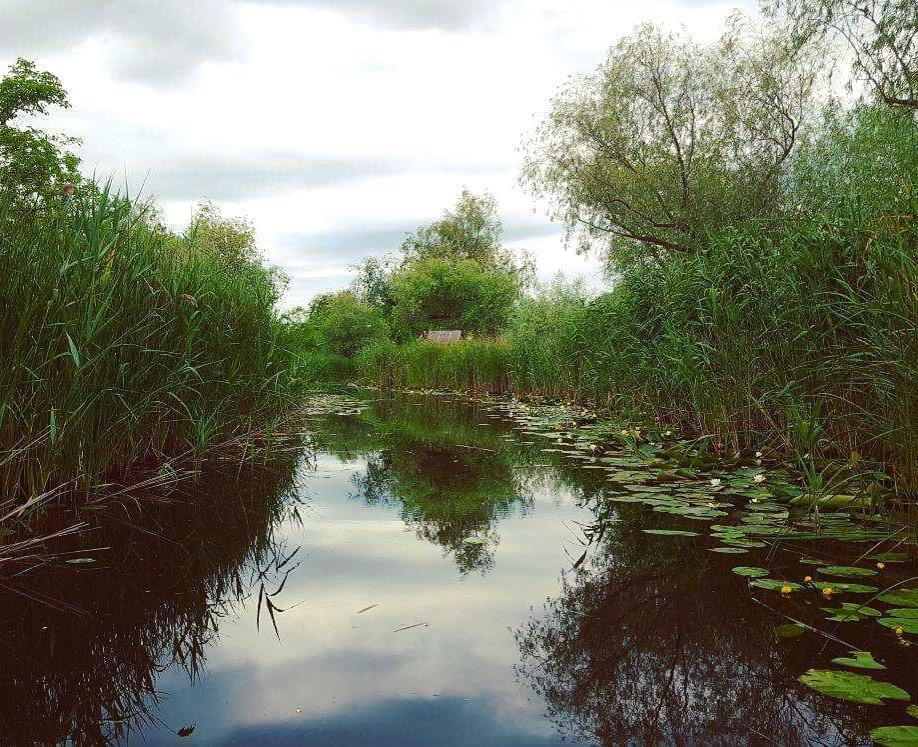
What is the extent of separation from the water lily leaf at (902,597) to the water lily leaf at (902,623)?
0.18m

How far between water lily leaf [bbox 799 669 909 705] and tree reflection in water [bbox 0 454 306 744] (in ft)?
6.44

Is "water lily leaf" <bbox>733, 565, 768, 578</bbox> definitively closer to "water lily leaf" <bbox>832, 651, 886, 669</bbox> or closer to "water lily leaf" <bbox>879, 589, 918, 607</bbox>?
"water lily leaf" <bbox>879, 589, 918, 607</bbox>

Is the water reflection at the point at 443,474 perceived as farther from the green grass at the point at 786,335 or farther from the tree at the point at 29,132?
the tree at the point at 29,132

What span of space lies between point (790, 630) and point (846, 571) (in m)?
0.75

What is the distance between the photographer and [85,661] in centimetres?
204

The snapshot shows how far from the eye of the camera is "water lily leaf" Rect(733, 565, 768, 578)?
9.12ft

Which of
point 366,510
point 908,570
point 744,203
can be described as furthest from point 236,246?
point 908,570

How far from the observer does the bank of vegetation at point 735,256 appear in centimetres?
402

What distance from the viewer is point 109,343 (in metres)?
3.52

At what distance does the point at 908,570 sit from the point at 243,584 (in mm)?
3015

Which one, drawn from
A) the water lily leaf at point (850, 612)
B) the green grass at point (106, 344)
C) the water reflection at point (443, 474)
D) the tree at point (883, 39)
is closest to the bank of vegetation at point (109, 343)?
the green grass at point (106, 344)

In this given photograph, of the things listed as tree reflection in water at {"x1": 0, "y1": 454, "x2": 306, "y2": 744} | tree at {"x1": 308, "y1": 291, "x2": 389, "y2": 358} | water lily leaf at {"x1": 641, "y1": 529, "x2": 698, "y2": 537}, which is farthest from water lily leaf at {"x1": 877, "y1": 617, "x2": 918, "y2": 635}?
tree at {"x1": 308, "y1": 291, "x2": 389, "y2": 358}

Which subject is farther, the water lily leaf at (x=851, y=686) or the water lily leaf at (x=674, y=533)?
the water lily leaf at (x=674, y=533)

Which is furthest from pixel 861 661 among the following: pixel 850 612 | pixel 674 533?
pixel 674 533
